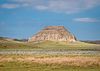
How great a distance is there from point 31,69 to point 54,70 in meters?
3.74

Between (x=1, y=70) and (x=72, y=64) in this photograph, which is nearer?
(x=1, y=70)

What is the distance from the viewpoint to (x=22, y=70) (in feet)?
144

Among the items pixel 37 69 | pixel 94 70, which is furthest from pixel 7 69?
pixel 94 70

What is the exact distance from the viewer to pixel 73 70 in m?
43.9

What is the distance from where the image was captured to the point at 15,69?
1793 inches

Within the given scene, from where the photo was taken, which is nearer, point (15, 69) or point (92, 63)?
point (15, 69)

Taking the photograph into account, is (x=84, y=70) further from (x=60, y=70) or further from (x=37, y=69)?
(x=37, y=69)

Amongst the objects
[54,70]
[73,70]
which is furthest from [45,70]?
[73,70]

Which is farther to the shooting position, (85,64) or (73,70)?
(85,64)

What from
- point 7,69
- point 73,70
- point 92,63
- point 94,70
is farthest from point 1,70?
point 92,63

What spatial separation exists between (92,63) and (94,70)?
9153 mm

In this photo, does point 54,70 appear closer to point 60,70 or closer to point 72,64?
point 60,70

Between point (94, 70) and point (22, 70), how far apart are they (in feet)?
35.8

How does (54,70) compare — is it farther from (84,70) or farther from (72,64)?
(72,64)
